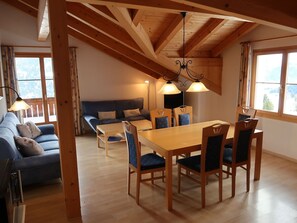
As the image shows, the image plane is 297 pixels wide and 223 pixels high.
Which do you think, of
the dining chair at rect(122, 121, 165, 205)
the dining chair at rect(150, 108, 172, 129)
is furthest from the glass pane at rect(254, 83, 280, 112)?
the dining chair at rect(122, 121, 165, 205)

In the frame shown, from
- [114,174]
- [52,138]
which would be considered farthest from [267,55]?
[52,138]

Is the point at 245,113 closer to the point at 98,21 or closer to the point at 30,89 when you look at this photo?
the point at 98,21

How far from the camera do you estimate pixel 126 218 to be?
9.21 feet

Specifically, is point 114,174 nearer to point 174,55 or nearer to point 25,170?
point 25,170

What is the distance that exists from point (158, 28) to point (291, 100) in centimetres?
284

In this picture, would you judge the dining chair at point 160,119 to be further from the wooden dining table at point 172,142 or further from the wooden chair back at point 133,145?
the wooden chair back at point 133,145

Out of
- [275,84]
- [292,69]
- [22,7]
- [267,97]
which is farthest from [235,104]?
[22,7]

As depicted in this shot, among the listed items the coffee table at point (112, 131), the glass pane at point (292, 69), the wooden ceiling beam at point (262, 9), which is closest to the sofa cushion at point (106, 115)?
the coffee table at point (112, 131)

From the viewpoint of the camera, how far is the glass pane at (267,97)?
4.81 m

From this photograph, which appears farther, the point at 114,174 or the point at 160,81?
the point at 160,81

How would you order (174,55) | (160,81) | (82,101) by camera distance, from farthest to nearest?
(160,81)
(82,101)
(174,55)

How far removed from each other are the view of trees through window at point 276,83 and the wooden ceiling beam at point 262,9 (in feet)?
9.90

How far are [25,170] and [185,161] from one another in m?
2.19

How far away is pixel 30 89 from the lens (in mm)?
6191
